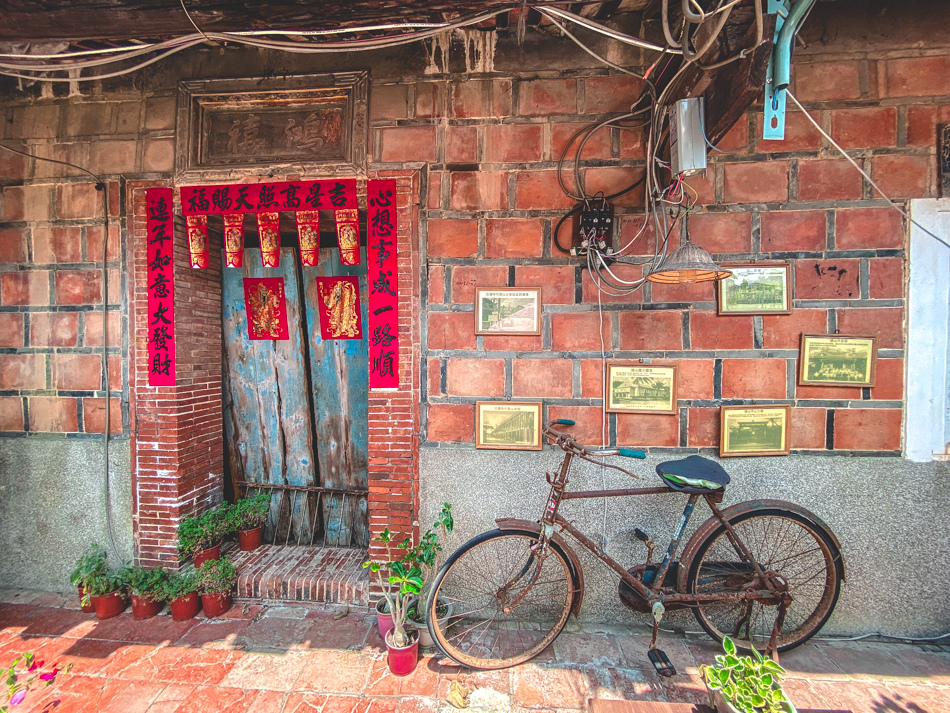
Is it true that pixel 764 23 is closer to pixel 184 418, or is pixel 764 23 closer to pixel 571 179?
pixel 571 179

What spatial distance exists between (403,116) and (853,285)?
136 inches

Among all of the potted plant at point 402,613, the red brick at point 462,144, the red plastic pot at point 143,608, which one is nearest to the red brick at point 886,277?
the red brick at point 462,144

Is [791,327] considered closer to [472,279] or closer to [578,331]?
[578,331]

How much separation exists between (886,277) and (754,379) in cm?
112

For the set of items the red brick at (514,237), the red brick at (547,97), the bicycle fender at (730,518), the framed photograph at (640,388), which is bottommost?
the bicycle fender at (730,518)

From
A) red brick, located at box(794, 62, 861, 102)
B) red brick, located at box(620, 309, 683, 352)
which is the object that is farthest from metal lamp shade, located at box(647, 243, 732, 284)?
red brick, located at box(794, 62, 861, 102)

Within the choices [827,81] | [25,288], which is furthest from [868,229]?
[25,288]

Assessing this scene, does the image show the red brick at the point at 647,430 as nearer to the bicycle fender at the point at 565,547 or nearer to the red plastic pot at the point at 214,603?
the bicycle fender at the point at 565,547

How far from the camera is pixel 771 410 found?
2902 millimetres

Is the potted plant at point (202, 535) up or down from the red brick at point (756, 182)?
down

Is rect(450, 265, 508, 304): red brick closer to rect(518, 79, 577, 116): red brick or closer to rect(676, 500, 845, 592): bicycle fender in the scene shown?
rect(518, 79, 577, 116): red brick

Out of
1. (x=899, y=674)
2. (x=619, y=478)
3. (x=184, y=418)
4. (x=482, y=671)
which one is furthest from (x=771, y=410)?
(x=184, y=418)

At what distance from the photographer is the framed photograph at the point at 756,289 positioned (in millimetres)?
2887

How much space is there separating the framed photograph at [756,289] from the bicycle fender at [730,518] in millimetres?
1313
